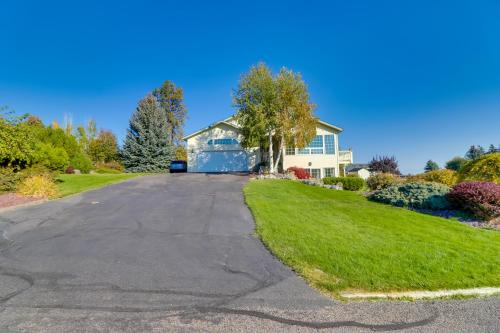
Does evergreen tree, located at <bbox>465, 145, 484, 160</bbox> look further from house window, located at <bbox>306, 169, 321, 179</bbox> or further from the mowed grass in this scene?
the mowed grass

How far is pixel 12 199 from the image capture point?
37.1 ft

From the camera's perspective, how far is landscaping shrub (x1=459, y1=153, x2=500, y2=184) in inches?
484

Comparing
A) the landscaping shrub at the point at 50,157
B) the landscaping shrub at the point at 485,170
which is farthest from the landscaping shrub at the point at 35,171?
the landscaping shrub at the point at 485,170

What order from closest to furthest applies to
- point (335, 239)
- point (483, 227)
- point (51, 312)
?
point (51, 312), point (335, 239), point (483, 227)

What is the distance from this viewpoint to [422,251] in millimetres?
5906

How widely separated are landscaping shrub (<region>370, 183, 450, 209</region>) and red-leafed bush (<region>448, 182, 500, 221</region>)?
0.76 meters

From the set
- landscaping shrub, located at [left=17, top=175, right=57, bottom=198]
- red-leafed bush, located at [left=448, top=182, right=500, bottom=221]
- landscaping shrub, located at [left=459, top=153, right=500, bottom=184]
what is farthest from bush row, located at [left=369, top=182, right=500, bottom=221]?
landscaping shrub, located at [left=17, top=175, right=57, bottom=198]

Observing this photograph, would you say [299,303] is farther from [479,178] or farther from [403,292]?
[479,178]

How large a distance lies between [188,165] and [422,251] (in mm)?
24993

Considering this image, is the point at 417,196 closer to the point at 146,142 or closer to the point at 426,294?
the point at 426,294

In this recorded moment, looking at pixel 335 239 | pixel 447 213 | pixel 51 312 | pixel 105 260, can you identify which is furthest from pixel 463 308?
pixel 447 213

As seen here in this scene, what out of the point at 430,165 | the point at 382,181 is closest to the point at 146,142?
the point at 382,181

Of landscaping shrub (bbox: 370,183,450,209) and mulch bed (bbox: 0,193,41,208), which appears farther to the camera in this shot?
landscaping shrub (bbox: 370,183,450,209)

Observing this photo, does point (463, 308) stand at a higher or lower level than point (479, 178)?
lower
